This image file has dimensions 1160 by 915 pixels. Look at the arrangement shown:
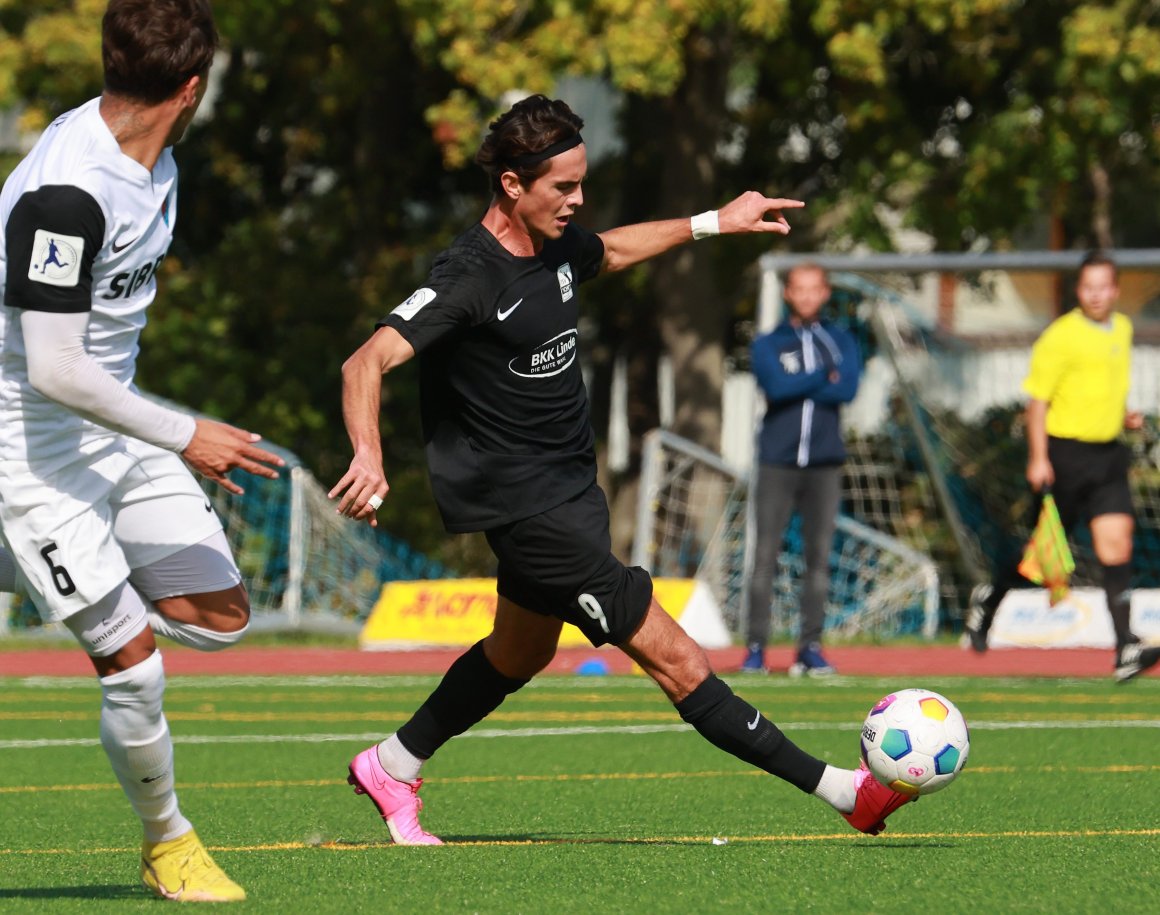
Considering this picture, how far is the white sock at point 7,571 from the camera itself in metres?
5.64

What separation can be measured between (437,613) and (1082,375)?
6350 millimetres

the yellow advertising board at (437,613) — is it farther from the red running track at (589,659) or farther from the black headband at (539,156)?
the black headband at (539,156)

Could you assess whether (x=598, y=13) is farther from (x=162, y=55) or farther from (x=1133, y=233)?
(x=1133, y=233)

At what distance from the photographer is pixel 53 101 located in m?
20.8

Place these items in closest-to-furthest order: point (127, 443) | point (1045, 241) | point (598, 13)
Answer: point (127, 443)
point (598, 13)
point (1045, 241)

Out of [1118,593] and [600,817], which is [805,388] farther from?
[600,817]

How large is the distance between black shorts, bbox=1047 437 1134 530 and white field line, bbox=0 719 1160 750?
205 cm

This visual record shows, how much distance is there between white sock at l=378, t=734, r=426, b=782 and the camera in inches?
269

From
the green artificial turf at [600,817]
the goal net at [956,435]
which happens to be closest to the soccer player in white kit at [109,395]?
the green artificial turf at [600,817]

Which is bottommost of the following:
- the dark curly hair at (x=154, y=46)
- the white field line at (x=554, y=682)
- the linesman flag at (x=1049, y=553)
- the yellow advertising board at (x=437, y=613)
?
the yellow advertising board at (x=437, y=613)

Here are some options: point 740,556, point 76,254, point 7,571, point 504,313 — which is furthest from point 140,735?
point 740,556

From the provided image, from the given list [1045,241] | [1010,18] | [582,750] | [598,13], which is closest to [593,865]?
[582,750]

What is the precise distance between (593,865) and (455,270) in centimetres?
173

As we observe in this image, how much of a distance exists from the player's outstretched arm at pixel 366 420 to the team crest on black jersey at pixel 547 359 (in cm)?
44
